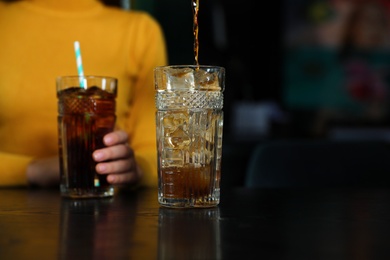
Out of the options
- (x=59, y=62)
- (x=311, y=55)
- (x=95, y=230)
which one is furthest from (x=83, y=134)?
(x=311, y=55)

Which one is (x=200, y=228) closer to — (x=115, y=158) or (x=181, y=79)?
(x=181, y=79)

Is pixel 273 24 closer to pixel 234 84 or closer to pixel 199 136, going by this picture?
pixel 234 84

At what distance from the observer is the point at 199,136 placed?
998mm

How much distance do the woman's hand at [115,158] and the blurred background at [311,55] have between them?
12.1 ft

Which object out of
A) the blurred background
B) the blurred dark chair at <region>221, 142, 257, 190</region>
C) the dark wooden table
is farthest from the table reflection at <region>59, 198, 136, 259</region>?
the blurred background

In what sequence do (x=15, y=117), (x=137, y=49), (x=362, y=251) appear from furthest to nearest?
(x=137, y=49) < (x=15, y=117) < (x=362, y=251)

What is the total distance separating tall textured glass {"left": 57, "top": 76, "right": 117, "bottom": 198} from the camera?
120cm

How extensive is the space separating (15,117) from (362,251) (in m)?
1.23

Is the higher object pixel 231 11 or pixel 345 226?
pixel 231 11

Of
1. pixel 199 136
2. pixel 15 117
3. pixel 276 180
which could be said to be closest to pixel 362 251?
pixel 199 136

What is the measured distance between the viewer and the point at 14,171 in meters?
1.53

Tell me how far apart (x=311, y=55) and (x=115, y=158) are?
13.0 ft

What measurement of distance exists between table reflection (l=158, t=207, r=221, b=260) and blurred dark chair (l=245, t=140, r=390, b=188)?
828 mm

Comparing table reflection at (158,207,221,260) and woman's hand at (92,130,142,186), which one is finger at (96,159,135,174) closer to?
woman's hand at (92,130,142,186)
